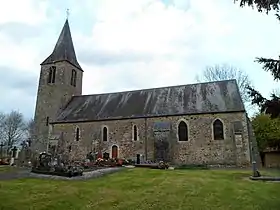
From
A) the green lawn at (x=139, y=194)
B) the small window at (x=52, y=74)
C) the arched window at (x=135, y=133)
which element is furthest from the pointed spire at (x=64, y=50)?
the green lawn at (x=139, y=194)

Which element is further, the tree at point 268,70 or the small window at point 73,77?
the small window at point 73,77

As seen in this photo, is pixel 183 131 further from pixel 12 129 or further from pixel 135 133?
pixel 12 129

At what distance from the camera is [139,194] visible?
38.1 feet

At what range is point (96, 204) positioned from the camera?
10.3 meters

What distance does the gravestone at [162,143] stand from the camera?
2623 cm

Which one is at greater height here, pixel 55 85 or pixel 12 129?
pixel 55 85

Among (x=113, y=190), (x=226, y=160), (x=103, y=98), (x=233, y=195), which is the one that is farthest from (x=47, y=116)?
(x=233, y=195)

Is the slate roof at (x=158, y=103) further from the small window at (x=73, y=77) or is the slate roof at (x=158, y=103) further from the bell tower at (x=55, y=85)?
the small window at (x=73, y=77)

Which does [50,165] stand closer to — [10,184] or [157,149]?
[10,184]

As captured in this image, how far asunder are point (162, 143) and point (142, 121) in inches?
123

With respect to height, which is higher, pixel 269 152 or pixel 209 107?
pixel 209 107

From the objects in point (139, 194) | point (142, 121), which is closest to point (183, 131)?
point (142, 121)

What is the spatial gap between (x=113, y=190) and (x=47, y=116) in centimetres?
2261

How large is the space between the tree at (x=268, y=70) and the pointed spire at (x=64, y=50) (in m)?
28.7
